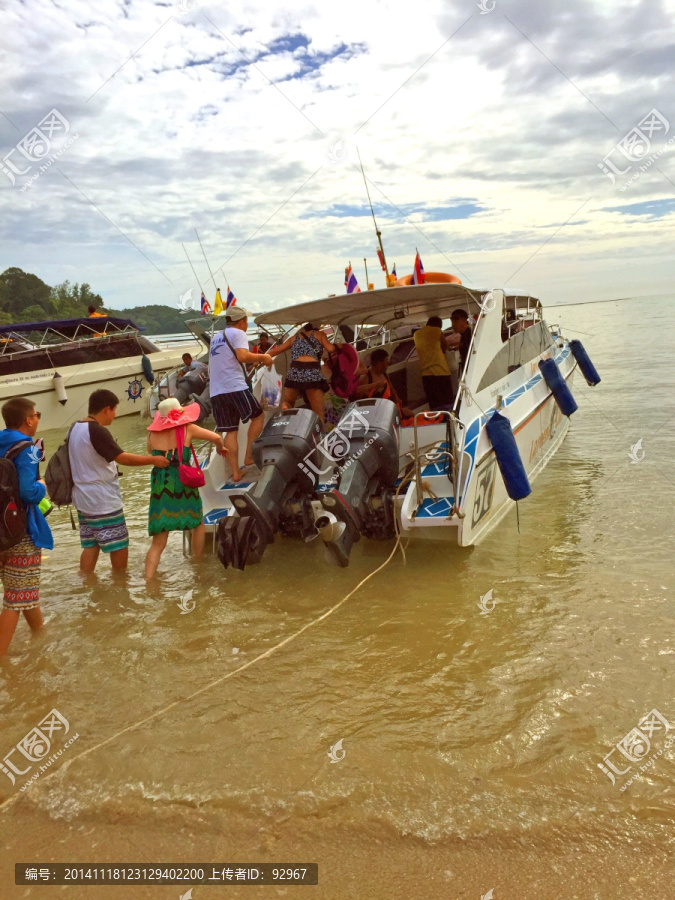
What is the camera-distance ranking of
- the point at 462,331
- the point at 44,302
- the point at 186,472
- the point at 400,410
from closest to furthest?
the point at 186,472, the point at 400,410, the point at 462,331, the point at 44,302

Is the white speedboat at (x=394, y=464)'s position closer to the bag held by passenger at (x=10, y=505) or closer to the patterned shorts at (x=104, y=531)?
the patterned shorts at (x=104, y=531)

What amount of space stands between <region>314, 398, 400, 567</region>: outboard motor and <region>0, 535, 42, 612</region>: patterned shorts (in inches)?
69.8

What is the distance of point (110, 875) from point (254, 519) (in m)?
2.33

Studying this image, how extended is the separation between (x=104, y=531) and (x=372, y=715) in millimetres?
2645

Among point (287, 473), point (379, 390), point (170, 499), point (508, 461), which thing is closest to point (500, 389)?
point (379, 390)

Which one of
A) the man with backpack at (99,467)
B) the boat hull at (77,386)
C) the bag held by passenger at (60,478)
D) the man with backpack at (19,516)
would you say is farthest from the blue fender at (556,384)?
the boat hull at (77,386)

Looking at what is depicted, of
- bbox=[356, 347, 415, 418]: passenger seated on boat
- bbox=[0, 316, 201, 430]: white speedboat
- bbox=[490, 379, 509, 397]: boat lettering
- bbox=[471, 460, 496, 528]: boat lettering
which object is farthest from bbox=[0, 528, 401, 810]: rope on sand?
bbox=[0, 316, 201, 430]: white speedboat

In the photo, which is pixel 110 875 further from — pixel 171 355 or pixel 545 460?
pixel 171 355

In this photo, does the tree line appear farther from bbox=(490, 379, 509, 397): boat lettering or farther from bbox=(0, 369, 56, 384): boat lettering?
bbox=(490, 379, 509, 397): boat lettering

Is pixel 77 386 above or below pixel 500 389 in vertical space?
above

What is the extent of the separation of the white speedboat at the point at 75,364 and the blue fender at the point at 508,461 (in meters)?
12.3

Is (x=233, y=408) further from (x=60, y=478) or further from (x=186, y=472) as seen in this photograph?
(x=60, y=478)

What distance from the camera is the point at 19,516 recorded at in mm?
3740

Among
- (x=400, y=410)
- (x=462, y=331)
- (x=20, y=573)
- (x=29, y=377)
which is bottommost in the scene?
(x=20, y=573)
